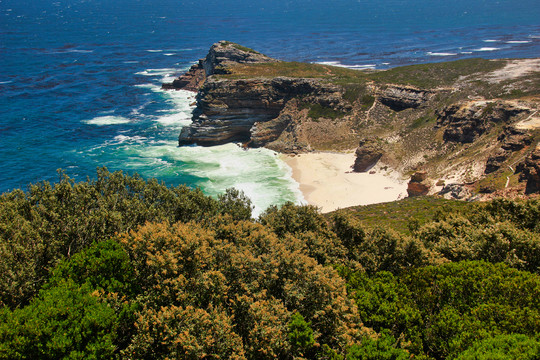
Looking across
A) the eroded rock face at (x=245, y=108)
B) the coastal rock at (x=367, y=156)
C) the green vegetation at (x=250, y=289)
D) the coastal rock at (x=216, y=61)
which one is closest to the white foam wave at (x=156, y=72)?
the coastal rock at (x=216, y=61)

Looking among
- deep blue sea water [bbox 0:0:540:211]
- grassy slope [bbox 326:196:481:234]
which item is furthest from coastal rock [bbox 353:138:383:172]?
grassy slope [bbox 326:196:481:234]

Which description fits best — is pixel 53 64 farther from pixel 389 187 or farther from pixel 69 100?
pixel 389 187

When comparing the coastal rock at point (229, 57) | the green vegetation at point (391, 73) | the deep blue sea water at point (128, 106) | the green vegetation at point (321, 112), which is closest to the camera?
the deep blue sea water at point (128, 106)

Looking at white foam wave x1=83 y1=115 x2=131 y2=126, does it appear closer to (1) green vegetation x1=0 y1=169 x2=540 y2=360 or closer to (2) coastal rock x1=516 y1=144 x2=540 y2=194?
(1) green vegetation x1=0 y1=169 x2=540 y2=360

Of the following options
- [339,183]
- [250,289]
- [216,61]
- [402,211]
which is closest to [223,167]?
[339,183]

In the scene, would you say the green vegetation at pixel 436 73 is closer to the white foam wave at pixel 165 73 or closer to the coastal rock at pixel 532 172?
the coastal rock at pixel 532 172
